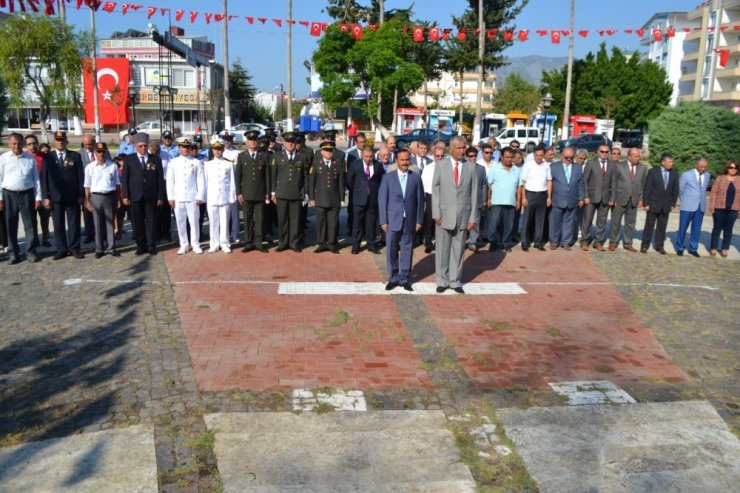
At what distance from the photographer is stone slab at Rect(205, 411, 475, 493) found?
4.23m

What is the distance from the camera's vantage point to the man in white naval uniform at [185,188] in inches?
407

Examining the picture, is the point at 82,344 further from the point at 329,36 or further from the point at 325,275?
the point at 329,36

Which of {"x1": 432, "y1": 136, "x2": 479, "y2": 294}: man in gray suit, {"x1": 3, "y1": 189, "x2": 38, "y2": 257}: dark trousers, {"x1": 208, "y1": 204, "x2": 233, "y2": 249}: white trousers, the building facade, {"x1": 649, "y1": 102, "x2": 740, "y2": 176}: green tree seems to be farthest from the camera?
the building facade

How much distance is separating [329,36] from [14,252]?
31923mm

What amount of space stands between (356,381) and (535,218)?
6771 mm

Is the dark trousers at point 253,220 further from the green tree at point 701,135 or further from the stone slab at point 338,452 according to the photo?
the green tree at point 701,135

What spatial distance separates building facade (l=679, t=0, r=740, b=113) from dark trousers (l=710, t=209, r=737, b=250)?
48072 millimetres

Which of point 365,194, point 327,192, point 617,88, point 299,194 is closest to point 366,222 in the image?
point 365,194

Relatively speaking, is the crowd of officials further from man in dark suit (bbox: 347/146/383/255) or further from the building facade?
the building facade

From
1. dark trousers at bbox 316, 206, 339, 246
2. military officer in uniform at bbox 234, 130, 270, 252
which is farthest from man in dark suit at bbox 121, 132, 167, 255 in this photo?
dark trousers at bbox 316, 206, 339, 246

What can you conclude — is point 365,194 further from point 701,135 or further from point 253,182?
point 701,135

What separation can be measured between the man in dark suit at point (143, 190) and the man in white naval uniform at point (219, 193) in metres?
0.78

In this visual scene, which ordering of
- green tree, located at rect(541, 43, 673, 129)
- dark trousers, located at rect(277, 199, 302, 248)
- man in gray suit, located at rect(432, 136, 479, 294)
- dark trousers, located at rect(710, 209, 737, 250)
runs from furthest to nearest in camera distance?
green tree, located at rect(541, 43, 673, 129) → dark trousers, located at rect(710, 209, 737, 250) → dark trousers, located at rect(277, 199, 302, 248) → man in gray suit, located at rect(432, 136, 479, 294)

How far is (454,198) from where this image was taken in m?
8.26
